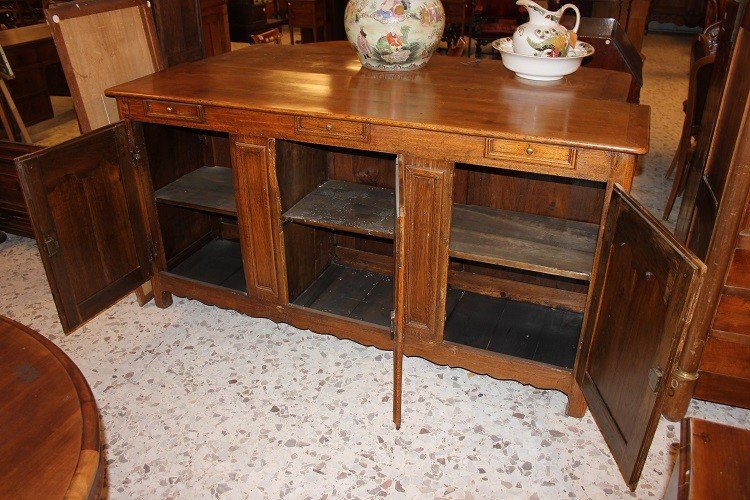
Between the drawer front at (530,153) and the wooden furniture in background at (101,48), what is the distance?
1.52 metres

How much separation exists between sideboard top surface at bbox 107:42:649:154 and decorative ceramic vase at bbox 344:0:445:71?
0.23 ft

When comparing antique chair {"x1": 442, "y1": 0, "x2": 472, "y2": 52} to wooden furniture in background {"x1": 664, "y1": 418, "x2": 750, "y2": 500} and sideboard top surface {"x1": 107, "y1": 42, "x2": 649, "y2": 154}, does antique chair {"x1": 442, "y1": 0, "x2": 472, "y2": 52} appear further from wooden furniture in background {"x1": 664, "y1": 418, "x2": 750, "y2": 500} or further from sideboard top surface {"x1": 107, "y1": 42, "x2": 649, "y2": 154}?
wooden furniture in background {"x1": 664, "y1": 418, "x2": 750, "y2": 500}

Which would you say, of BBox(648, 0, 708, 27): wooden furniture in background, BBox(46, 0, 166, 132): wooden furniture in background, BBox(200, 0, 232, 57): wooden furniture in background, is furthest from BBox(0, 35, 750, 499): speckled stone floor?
BBox(648, 0, 708, 27): wooden furniture in background

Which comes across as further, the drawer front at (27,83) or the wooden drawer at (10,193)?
the drawer front at (27,83)

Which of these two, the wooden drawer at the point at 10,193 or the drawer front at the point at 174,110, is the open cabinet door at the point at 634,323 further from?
the wooden drawer at the point at 10,193

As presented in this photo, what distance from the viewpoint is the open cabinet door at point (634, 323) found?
1331mm

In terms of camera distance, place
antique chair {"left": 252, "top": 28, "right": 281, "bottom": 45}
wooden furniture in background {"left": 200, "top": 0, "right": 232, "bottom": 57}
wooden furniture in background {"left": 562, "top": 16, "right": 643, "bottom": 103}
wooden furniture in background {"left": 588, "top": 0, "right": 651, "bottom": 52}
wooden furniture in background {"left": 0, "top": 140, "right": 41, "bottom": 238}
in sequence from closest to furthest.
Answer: wooden furniture in background {"left": 0, "top": 140, "right": 41, "bottom": 238} < wooden furniture in background {"left": 562, "top": 16, "right": 643, "bottom": 103} < antique chair {"left": 252, "top": 28, "right": 281, "bottom": 45} < wooden furniture in background {"left": 588, "top": 0, "right": 651, "bottom": 52} < wooden furniture in background {"left": 200, "top": 0, "right": 232, "bottom": 57}

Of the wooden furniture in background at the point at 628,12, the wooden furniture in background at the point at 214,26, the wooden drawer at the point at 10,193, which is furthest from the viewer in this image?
the wooden furniture in background at the point at 214,26

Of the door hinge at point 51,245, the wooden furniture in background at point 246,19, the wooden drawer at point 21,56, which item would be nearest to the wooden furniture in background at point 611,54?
the door hinge at point 51,245

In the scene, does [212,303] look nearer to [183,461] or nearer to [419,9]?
[183,461]

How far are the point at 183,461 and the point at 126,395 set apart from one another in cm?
42

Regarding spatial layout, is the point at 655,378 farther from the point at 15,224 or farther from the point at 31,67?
the point at 31,67

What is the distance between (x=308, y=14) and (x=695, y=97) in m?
5.32

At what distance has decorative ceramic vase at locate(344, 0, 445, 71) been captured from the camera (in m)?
2.02
